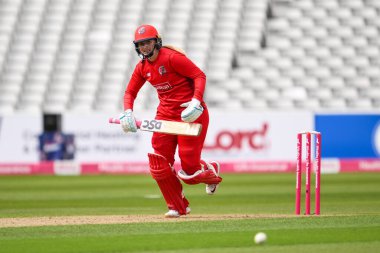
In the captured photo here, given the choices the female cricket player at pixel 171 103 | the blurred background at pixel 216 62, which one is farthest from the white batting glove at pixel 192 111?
the blurred background at pixel 216 62

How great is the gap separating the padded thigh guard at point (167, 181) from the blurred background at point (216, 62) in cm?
860

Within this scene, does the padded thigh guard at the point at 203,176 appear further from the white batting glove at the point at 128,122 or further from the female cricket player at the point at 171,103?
the white batting glove at the point at 128,122

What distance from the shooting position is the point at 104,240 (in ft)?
23.2

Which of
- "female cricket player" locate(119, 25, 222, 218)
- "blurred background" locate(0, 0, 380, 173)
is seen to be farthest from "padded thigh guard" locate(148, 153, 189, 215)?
"blurred background" locate(0, 0, 380, 173)

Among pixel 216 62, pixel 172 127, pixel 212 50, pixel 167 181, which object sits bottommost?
pixel 167 181

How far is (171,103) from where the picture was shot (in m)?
8.61

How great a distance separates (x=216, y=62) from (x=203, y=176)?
12502 mm

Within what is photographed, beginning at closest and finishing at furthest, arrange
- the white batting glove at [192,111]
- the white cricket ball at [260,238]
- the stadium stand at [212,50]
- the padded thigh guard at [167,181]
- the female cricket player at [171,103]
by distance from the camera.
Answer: the white cricket ball at [260,238] → the white batting glove at [192,111] → the female cricket player at [171,103] → the padded thigh guard at [167,181] → the stadium stand at [212,50]

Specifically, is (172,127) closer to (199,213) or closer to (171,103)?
(171,103)

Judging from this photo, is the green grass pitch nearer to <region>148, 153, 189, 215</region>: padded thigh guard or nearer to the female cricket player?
<region>148, 153, 189, 215</region>: padded thigh guard

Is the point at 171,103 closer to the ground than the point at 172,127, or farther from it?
farther from it

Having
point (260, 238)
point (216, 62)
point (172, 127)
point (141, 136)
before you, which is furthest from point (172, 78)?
point (216, 62)

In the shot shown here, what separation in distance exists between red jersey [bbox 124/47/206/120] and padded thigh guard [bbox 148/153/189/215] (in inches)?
15.3

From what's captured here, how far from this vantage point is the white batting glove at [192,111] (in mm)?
8211
